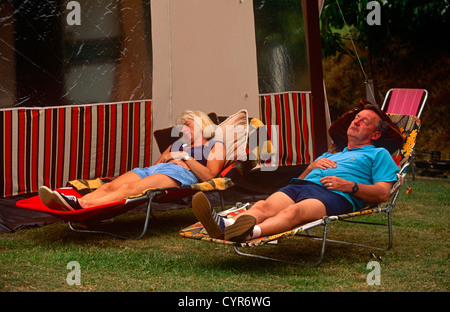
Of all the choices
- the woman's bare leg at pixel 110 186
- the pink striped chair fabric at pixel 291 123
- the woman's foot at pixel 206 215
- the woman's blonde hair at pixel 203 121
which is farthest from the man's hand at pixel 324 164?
the pink striped chair fabric at pixel 291 123

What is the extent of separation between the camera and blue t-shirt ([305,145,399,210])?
3639 mm

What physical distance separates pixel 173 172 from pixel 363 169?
1.39m

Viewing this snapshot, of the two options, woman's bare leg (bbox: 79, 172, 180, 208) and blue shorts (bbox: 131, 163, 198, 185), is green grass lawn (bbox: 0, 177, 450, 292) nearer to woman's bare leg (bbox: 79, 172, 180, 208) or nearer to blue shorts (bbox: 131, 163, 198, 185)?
woman's bare leg (bbox: 79, 172, 180, 208)

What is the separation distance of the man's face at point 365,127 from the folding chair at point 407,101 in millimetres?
1199

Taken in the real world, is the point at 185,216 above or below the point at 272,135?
below

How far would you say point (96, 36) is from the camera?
5035 millimetres

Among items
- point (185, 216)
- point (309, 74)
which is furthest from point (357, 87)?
point (185, 216)

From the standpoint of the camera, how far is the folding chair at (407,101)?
17.0ft

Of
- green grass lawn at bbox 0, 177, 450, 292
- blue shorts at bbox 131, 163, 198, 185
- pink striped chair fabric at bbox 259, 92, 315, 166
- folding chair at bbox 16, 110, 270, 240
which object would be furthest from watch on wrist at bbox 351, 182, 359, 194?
pink striped chair fabric at bbox 259, 92, 315, 166

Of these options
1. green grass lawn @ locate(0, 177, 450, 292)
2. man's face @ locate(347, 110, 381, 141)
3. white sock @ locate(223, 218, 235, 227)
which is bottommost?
green grass lawn @ locate(0, 177, 450, 292)

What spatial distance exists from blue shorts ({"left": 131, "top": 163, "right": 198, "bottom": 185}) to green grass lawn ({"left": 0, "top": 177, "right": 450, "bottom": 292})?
16.9 inches
